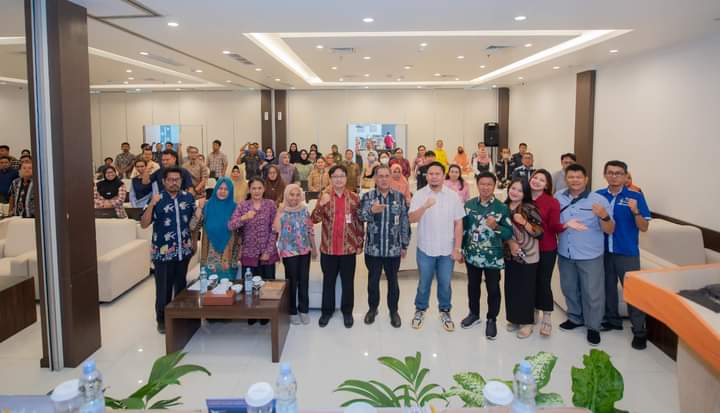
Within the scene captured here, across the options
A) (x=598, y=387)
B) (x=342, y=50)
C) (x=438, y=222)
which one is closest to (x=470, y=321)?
(x=438, y=222)

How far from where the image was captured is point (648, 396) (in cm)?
361

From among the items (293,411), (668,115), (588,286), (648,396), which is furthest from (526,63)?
(293,411)

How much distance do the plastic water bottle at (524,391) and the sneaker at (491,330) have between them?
3010 mm

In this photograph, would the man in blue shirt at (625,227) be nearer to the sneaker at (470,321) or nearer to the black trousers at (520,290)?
the black trousers at (520,290)

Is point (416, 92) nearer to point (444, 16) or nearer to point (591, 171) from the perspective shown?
point (591, 171)

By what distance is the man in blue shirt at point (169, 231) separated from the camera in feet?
15.2

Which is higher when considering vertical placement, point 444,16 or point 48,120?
point 444,16

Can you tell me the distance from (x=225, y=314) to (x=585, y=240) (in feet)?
10.4

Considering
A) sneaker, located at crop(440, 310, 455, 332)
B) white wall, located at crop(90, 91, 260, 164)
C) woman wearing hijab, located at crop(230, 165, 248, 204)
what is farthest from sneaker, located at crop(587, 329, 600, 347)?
white wall, located at crop(90, 91, 260, 164)

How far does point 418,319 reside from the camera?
4.93 m

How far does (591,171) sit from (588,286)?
5.85 metres

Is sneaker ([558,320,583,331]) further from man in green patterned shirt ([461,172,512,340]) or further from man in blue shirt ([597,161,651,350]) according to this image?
man in green patterned shirt ([461,172,512,340])

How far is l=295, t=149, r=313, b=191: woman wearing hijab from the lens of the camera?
11.9 metres

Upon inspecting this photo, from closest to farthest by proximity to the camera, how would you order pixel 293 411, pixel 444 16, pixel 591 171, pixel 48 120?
pixel 293 411 < pixel 48 120 < pixel 444 16 < pixel 591 171
